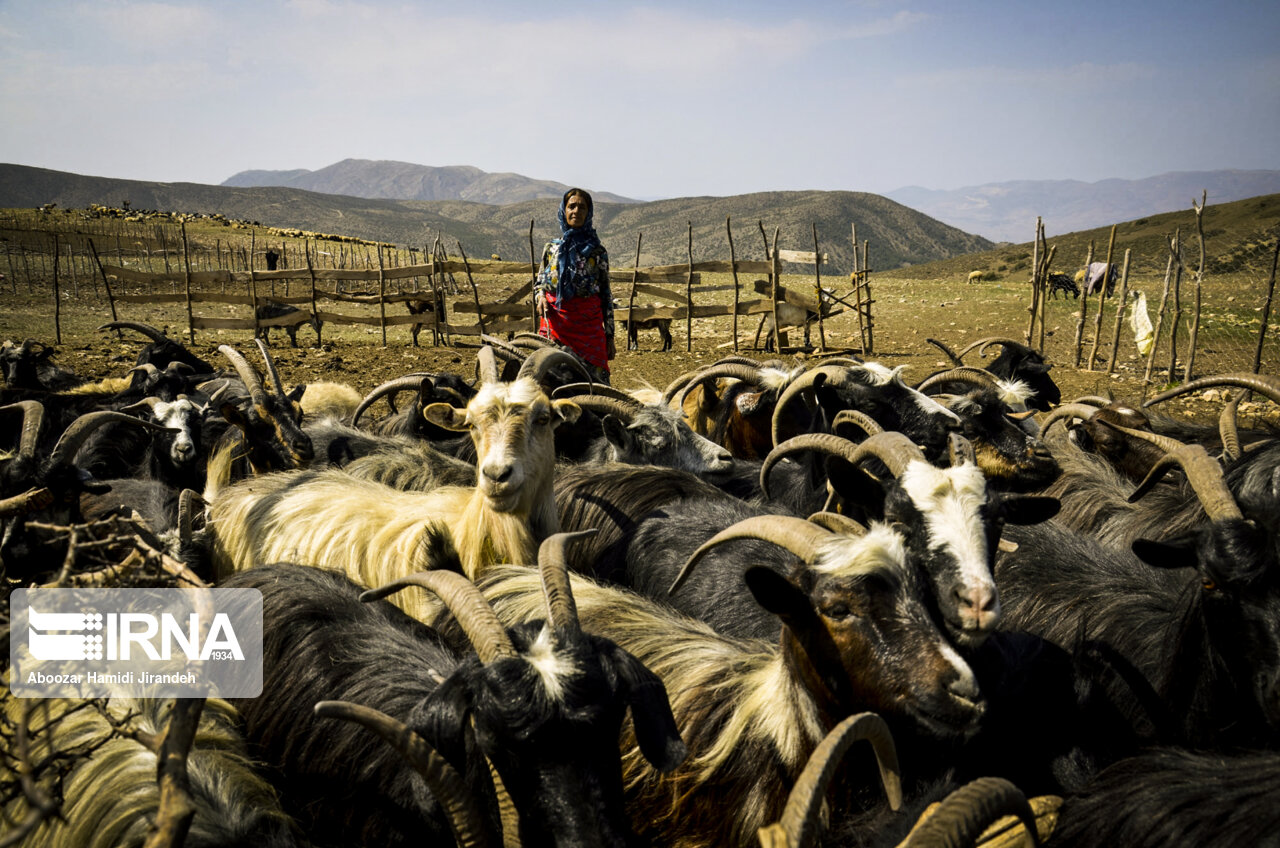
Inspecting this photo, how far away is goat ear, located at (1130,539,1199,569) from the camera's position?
3000 mm

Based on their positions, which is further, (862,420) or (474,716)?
(862,420)

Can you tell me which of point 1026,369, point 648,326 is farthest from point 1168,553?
point 648,326

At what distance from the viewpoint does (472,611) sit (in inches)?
93.4

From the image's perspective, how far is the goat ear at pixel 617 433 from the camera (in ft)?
19.1

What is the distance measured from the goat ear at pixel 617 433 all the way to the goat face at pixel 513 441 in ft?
4.62

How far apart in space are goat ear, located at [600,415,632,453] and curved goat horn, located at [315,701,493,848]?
3833mm

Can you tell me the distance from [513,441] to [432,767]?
2.03m

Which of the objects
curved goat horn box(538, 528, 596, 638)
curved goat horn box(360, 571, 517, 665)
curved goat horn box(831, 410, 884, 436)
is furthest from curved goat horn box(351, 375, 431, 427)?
curved goat horn box(538, 528, 596, 638)

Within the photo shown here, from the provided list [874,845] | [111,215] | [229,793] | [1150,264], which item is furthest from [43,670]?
[111,215]

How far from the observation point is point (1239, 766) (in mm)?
2137

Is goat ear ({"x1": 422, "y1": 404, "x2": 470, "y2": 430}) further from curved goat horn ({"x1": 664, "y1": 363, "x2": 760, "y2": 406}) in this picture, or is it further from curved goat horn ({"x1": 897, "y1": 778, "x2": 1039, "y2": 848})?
curved goat horn ({"x1": 897, "y1": 778, "x2": 1039, "y2": 848})

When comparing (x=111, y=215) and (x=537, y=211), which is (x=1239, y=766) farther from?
(x=537, y=211)

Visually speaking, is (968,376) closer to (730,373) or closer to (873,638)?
(730,373)

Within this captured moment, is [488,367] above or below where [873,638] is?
above
